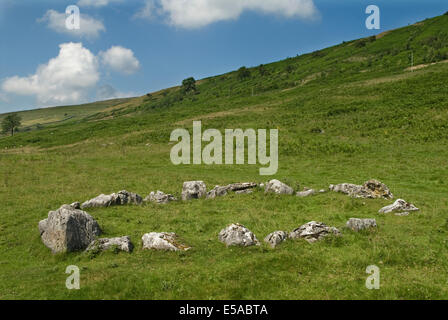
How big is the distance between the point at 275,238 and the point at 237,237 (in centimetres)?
190

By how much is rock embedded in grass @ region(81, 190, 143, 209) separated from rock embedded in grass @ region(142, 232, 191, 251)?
30.3ft

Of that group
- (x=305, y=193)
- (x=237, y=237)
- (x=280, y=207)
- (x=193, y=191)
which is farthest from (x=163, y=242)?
(x=305, y=193)

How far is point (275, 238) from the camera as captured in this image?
49.9 feet

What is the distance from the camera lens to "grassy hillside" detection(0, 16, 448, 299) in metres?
11.6

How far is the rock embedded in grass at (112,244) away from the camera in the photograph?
15328 mm

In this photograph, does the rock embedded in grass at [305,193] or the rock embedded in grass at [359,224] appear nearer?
the rock embedded in grass at [359,224]

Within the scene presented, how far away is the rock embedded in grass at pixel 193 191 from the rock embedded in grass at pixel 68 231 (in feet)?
33.2

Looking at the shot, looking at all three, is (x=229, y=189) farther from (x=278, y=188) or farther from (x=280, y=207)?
(x=280, y=207)

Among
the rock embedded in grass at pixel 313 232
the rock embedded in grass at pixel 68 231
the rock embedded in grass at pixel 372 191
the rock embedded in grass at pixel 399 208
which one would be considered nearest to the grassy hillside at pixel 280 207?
the rock embedded in grass at pixel 313 232

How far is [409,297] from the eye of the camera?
33.4 ft

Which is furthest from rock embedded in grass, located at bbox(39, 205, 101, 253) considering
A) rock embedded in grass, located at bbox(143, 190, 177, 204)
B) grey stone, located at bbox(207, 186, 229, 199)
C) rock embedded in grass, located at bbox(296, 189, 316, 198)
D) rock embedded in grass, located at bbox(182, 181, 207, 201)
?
rock embedded in grass, located at bbox(296, 189, 316, 198)

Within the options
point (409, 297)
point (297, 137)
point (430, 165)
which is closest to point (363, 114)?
point (297, 137)

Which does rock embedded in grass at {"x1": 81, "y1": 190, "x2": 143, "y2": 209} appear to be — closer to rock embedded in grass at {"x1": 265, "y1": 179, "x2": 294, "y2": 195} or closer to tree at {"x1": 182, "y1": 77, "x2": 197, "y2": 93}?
rock embedded in grass at {"x1": 265, "y1": 179, "x2": 294, "y2": 195}

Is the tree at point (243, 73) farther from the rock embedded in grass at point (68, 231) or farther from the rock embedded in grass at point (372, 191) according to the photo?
the rock embedded in grass at point (68, 231)
